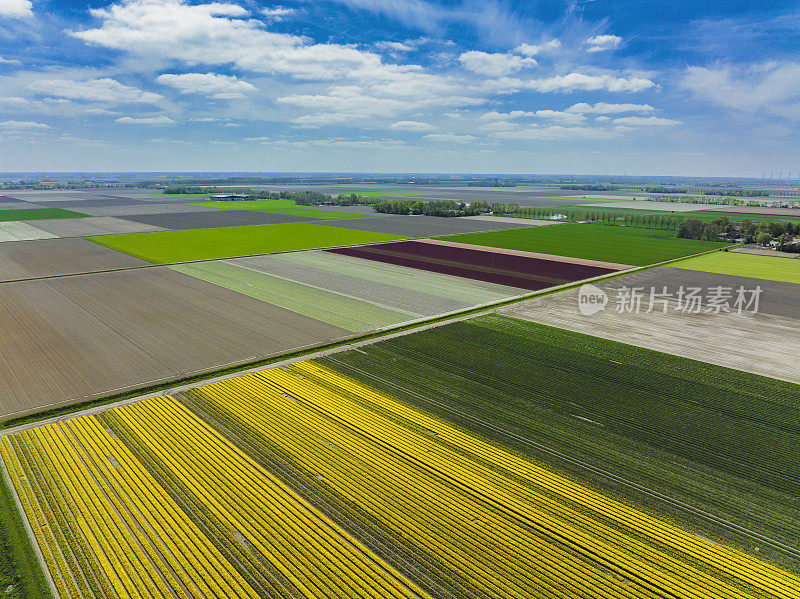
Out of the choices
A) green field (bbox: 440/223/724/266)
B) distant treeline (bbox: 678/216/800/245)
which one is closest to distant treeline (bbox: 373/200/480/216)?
green field (bbox: 440/223/724/266)

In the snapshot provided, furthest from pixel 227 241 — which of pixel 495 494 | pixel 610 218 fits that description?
pixel 610 218

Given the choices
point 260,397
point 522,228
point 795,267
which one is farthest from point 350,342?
point 522,228

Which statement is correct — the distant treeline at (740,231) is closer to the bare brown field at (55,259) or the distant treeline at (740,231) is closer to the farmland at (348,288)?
the farmland at (348,288)

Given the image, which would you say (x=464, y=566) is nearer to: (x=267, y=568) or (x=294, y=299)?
(x=267, y=568)

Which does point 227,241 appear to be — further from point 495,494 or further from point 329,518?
point 495,494

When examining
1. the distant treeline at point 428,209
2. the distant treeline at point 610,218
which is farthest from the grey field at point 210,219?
the distant treeline at point 610,218
